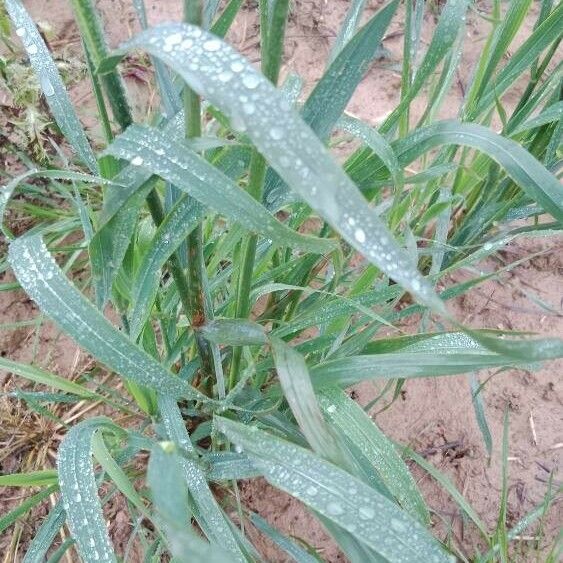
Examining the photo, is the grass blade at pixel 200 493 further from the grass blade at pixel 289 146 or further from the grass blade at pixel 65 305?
the grass blade at pixel 289 146

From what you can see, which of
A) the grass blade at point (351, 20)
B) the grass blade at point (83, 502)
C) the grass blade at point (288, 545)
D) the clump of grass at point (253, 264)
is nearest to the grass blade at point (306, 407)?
the clump of grass at point (253, 264)

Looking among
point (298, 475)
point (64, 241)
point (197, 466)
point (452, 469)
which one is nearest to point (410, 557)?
point (298, 475)

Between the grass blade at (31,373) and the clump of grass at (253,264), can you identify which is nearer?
the clump of grass at (253,264)

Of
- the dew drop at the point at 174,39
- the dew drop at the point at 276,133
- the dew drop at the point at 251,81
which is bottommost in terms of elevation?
the dew drop at the point at 276,133

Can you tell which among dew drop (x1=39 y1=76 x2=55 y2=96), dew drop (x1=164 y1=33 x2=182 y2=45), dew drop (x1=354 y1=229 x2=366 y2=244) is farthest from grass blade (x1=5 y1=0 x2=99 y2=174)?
dew drop (x1=354 y1=229 x2=366 y2=244)

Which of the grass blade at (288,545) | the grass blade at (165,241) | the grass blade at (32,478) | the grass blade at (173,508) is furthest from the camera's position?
the grass blade at (288,545)

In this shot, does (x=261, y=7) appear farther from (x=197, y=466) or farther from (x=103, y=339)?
(x=197, y=466)

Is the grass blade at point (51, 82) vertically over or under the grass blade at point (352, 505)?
over
